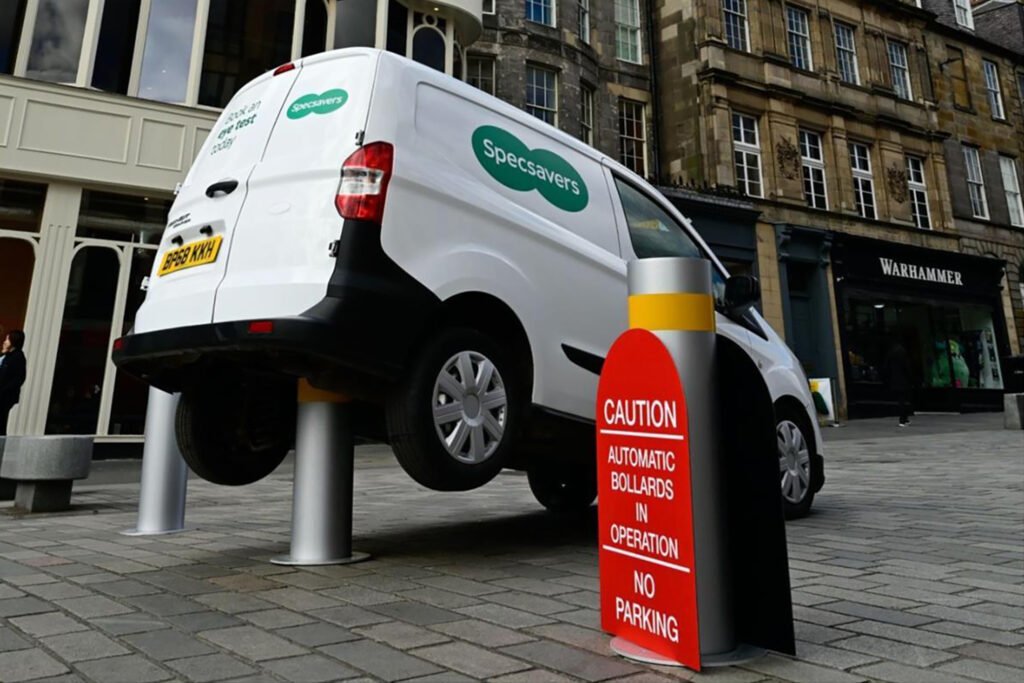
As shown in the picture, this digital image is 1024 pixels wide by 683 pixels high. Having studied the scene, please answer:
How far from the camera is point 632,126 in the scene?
70.5 feet

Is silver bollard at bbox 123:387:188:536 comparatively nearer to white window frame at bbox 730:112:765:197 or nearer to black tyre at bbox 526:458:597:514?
black tyre at bbox 526:458:597:514

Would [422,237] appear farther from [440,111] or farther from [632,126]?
[632,126]

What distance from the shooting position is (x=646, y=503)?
233 cm

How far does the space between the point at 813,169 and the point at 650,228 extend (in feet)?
68.6

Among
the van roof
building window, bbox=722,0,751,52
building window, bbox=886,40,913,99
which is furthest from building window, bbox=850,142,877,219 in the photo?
the van roof

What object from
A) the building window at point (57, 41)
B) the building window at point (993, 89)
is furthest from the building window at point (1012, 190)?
the building window at point (57, 41)

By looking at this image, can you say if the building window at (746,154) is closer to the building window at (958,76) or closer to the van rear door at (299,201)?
the building window at (958,76)

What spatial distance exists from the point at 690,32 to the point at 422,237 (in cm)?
2137

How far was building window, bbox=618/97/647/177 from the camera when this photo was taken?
829 inches

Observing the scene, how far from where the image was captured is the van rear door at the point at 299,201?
10.1 ft

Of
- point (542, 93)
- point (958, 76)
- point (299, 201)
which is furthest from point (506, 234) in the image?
point (958, 76)

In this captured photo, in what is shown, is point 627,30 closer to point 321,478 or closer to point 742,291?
point 742,291

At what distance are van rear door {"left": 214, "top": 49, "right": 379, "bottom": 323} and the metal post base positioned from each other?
1.80 metres

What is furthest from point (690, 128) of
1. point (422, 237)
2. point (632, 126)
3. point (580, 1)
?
point (422, 237)
